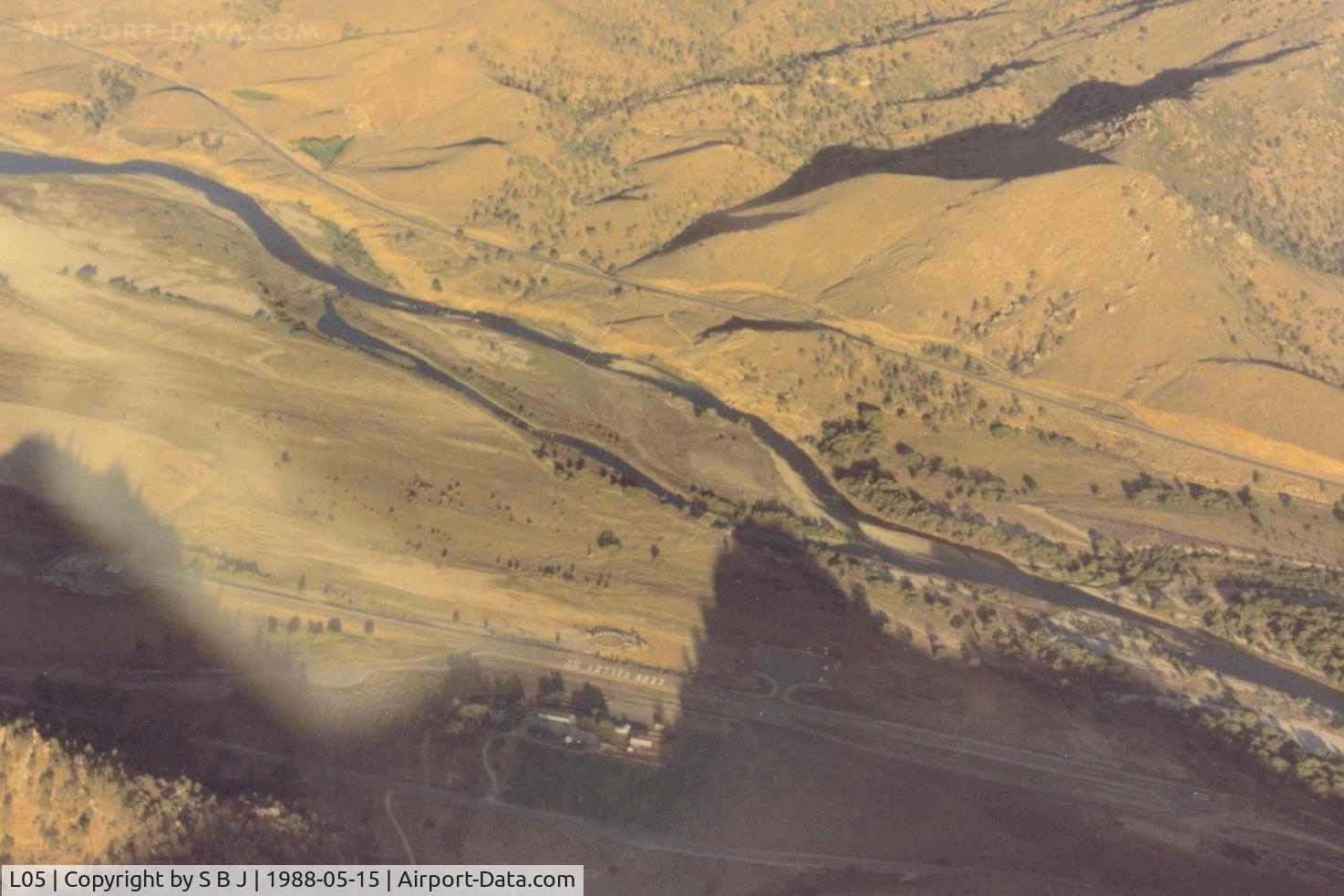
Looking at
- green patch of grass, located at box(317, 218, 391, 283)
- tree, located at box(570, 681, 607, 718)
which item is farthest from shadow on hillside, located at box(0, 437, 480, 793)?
green patch of grass, located at box(317, 218, 391, 283)

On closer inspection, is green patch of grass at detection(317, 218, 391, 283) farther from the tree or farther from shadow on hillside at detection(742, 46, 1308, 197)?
the tree

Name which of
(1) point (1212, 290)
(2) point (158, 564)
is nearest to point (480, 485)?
(2) point (158, 564)

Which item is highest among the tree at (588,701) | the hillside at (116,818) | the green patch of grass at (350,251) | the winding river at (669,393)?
the green patch of grass at (350,251)

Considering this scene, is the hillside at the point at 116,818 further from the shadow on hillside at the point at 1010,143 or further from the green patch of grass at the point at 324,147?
the green patch of grass at the point at 324,147

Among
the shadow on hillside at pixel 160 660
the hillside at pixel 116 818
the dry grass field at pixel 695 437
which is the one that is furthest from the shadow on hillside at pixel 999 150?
the hillside at pixel 116 818

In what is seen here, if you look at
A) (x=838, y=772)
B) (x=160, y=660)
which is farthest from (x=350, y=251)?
(x=838, y=772)

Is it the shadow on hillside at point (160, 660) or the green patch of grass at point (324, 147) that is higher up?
the green patch of grass at point (324, 147)

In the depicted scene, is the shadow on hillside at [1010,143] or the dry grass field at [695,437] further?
the shadow on hillside at [1010,143]
